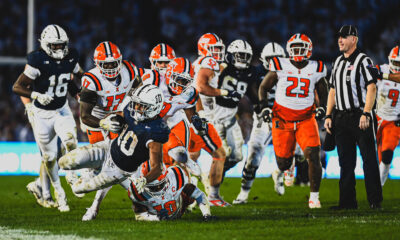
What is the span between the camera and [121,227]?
18.9 ft

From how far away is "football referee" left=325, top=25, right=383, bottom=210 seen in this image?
7016 millimetres

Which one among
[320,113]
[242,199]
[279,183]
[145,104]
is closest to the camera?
[145,104]

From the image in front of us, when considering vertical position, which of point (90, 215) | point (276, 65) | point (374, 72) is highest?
point (374, 72)

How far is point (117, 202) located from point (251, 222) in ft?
8.55

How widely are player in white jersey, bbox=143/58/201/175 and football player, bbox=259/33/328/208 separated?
0.89m

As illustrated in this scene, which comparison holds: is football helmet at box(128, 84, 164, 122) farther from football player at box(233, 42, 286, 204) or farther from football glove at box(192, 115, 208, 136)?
football player at box(233, 42, 286, 204)

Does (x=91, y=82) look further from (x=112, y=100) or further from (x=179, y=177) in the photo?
(x=179, y=177)

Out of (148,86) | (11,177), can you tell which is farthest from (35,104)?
(11,177)

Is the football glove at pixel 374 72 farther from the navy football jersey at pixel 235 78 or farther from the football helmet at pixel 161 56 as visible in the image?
the football helmet at pixel 161 56

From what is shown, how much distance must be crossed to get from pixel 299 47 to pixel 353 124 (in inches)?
42.6

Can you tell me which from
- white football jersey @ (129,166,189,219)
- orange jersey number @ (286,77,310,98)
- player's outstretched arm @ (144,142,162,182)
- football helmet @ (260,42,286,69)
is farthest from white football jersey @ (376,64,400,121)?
player's outstretched arm @ (144,142,162,182)

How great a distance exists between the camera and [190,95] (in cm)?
734

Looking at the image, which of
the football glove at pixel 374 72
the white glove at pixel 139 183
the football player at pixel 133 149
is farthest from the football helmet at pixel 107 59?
the football glove at pixel 374 72

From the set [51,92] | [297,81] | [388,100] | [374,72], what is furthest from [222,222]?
[388,100]
